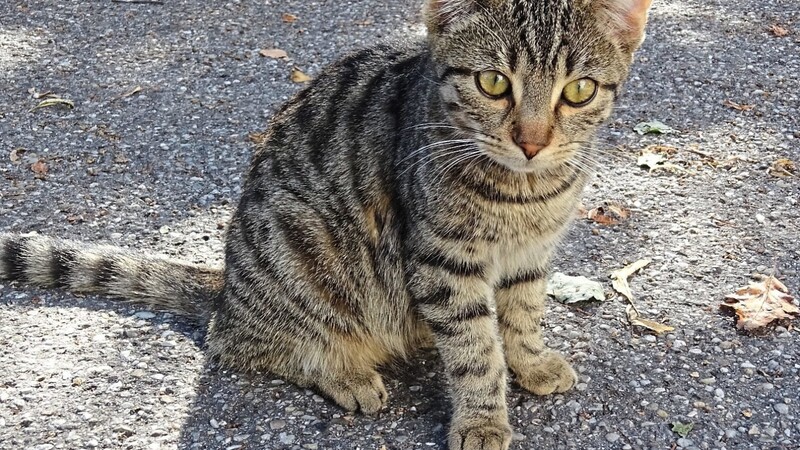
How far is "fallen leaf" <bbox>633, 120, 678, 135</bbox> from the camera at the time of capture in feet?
17.0

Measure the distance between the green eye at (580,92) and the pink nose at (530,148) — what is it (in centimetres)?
18

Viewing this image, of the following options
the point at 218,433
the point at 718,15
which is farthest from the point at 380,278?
the point at 718,15

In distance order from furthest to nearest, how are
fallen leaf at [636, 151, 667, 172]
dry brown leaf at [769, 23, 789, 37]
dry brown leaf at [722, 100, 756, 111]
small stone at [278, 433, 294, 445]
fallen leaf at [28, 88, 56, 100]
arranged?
dry brown leaf at [769, 23, 789, 37]
fallen leaf at [28, 88, 56, 100]
dry brown leaf at [722, 100, 756, 111]
fallen leaf at [636, 151, 667, 172]
small stone at [278, 433, 294, 445]

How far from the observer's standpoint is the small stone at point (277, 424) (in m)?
3.21

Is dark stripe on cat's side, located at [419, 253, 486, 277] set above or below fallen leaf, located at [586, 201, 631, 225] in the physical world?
above

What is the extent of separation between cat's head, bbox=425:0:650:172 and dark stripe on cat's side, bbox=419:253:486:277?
0.41m

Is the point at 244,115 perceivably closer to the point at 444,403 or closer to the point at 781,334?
the point at 444,403

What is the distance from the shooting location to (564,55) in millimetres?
2715

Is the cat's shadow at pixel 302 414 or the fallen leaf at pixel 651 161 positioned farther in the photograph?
the fallen leaf at pixel 651 161

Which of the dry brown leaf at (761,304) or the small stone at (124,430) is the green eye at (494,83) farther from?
the small stone at (124,430)

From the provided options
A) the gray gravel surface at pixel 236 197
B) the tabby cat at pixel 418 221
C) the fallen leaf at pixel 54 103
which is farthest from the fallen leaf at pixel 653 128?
the fallen leaf at pixel 54 103

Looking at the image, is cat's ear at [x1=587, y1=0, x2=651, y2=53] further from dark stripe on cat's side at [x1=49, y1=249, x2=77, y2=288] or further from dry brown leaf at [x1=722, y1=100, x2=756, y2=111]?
dry brown leaf at [x1=722, y1=100, x2=756, y2=111]

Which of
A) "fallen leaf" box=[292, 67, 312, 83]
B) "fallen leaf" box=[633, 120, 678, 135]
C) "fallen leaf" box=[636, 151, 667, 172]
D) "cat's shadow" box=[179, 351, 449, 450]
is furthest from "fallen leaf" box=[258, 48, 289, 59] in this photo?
"cat's shadow" box=[179, 351, 449, 450]

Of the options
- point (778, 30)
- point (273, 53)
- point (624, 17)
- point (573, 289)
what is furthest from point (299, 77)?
point (778, 30)
